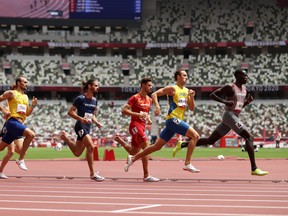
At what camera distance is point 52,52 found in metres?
75.9

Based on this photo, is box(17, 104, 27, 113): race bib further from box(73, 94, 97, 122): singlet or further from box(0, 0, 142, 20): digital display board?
box(0, 0, 142, 20): digital display board

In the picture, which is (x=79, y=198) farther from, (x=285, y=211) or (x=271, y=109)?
(x=271, y=109)

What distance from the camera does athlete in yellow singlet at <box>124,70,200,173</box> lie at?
13.4 metres

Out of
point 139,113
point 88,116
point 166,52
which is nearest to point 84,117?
point 88,116

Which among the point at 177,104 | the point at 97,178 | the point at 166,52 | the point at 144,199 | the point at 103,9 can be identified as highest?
the point at 177,104

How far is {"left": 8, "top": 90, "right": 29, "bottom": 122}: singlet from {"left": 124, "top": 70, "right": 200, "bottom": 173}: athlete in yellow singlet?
8.89 feet

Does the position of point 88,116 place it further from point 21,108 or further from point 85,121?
point 21,108

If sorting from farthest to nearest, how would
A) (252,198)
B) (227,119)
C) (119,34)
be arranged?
(119,34) → (227,119) → (252,198)

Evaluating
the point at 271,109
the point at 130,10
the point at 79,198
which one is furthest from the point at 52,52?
the point at 79,198

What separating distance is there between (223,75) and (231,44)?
391 cm

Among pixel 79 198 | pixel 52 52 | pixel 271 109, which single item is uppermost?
pixel 79 198

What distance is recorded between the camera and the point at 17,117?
14438 mm

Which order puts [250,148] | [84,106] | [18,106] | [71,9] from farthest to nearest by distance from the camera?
[71,9] < [18,106] < [84,106] < [250,148]

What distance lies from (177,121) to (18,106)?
12.3ft
